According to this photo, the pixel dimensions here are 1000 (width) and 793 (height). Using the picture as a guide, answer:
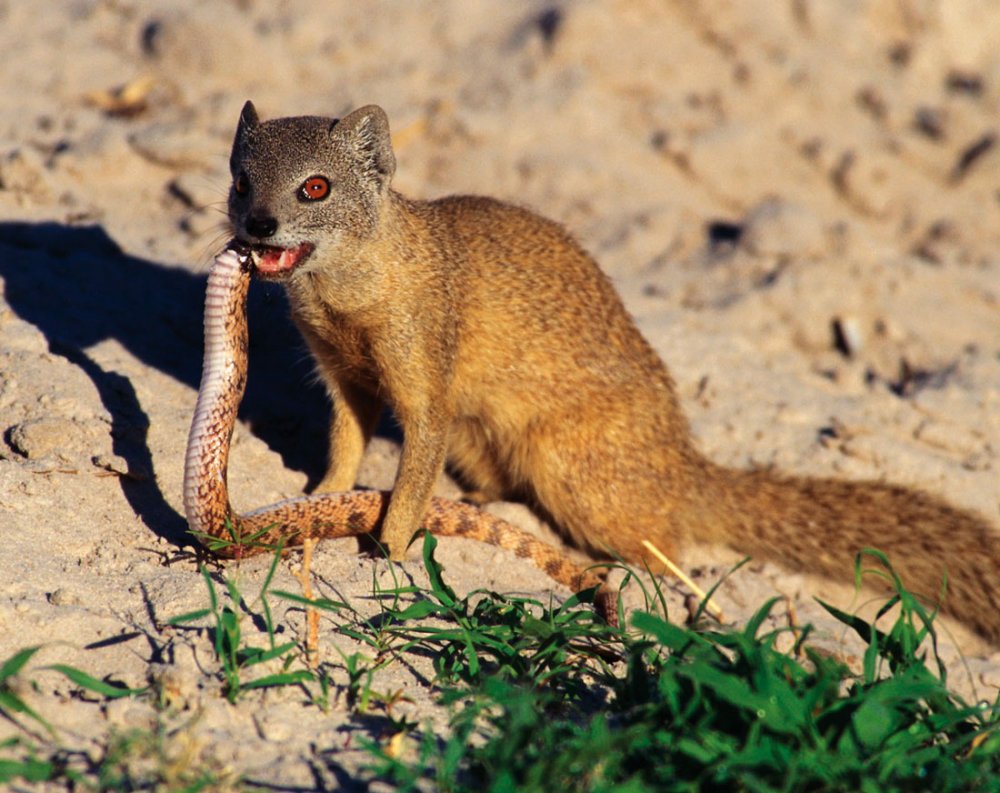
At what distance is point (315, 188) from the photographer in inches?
123

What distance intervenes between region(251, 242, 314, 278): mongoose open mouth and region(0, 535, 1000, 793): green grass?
3.02 feet

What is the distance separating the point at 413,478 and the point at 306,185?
0.98 meters

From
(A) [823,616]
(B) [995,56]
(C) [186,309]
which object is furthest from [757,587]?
(B) [995,56]

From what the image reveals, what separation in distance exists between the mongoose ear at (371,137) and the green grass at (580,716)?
1425 millimetres

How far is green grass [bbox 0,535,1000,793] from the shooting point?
6.63 ft

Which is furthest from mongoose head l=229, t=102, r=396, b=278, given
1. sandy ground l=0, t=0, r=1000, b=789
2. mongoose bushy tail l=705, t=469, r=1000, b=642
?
mongoose bushy tail l=705, t=469, r=1000, b=642

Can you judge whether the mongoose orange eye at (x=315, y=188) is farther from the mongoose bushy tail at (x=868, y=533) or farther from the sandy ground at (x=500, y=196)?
the mongoose bushy tail at (x=868, y=533)

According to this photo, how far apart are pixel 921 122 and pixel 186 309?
458cm

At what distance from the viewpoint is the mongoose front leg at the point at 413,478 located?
11.0ft

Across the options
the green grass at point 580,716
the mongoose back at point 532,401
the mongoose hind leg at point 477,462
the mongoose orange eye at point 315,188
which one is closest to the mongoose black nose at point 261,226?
the mongoose orange eye at point 315,188

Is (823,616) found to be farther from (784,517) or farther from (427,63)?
(427,63)

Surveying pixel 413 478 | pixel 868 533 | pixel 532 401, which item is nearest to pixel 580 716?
pixel 413 478

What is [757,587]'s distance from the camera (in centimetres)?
386

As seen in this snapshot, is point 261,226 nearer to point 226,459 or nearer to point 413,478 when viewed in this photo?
point 226,459
